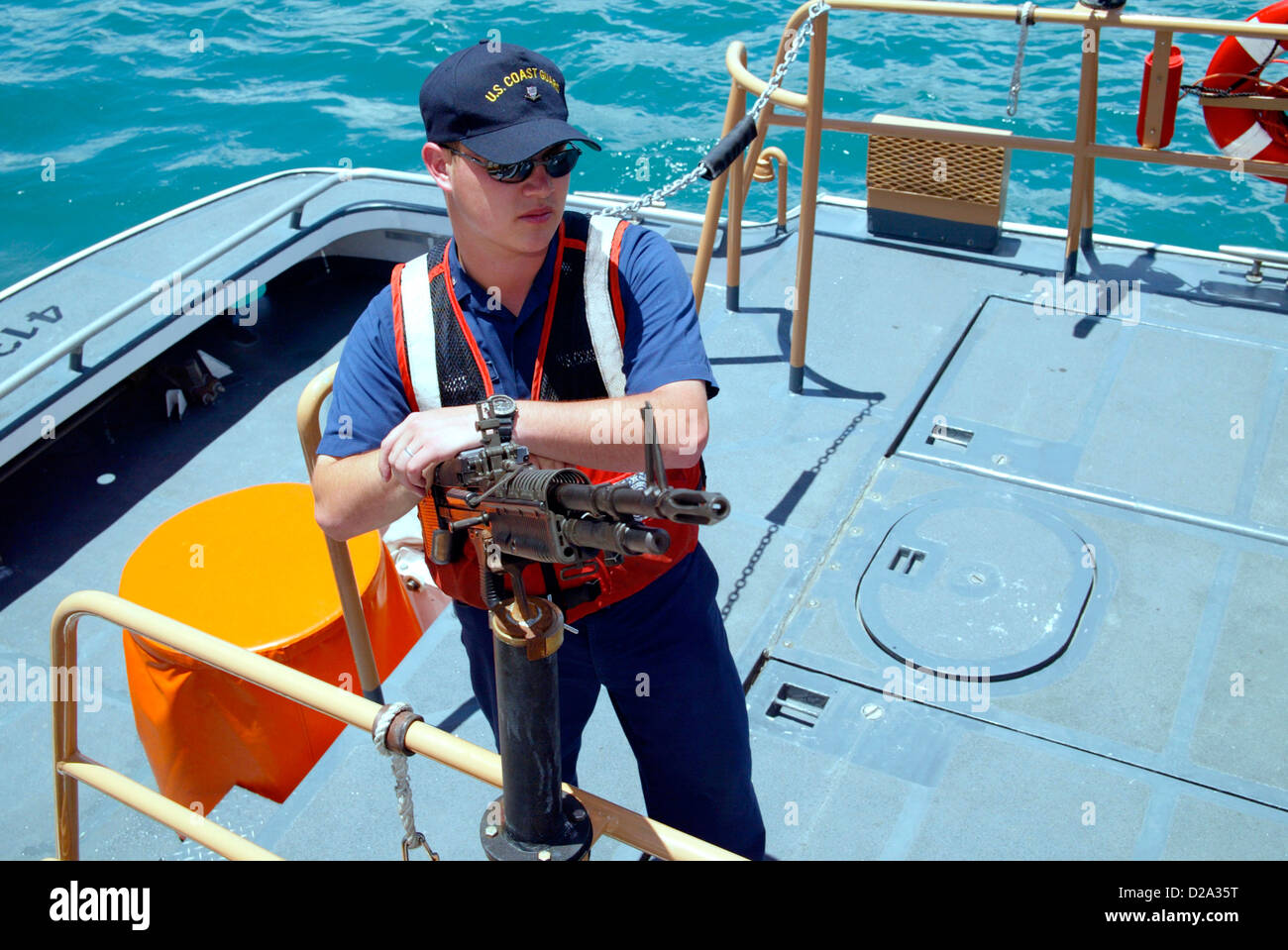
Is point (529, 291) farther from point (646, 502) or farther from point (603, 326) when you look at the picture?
point (646, 502)

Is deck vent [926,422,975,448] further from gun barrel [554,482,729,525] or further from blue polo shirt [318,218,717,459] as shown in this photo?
gun barrel [554,482,729,525]

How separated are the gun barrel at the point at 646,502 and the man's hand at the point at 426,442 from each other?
0.38 meters

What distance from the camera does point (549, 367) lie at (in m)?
2.09

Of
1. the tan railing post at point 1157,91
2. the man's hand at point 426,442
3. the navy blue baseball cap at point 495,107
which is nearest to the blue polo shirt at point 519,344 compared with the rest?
the navy blue baseball cap at point 495,107

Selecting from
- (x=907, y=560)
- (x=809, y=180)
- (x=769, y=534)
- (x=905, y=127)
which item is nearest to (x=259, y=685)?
(x=769, y=534)

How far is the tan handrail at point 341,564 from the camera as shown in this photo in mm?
2676

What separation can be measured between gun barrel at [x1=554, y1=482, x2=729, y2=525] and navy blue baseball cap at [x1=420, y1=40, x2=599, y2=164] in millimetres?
867

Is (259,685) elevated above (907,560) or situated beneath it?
elevated above

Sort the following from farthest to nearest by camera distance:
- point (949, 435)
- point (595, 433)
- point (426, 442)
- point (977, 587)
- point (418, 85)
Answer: point (418, 85), point (949, 435), point (977, 587), point (595, 433), point (426, 442)

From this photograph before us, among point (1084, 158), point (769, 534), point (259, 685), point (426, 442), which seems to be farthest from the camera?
point (1084, 158)

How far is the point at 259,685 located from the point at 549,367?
31.5 inches

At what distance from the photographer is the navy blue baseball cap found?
1910mm
